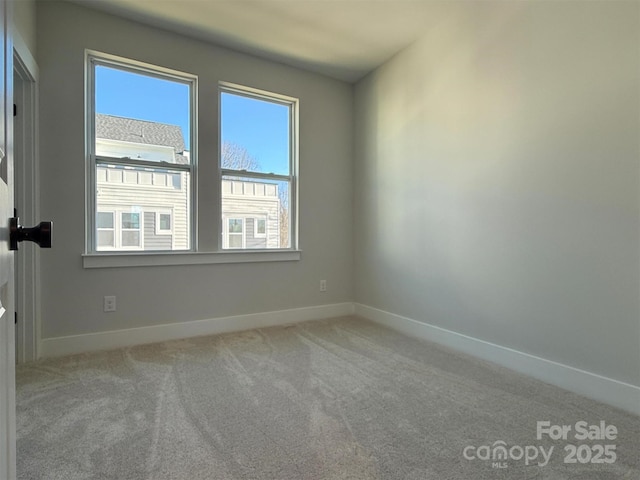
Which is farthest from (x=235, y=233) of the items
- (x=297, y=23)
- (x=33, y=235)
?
(x=33, y=235)

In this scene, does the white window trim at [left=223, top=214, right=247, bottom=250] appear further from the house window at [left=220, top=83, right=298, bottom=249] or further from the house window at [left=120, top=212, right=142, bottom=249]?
the house window at [left=120, top=212, right=142, bottom=249]

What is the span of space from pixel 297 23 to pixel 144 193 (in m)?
1.89

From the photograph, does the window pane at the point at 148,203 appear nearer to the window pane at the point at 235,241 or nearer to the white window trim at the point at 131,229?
the white window trim at the point at 131,229

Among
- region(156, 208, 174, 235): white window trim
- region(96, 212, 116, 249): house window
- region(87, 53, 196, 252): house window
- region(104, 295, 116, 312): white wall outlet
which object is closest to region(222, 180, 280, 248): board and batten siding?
region(87, 53, 196, 252): house window

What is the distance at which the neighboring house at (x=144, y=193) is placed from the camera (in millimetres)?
2713

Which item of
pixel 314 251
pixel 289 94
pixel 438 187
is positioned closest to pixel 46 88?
pixel 289 94

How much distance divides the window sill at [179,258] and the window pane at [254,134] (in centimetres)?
84

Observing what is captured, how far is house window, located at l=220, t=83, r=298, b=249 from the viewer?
3.20 m

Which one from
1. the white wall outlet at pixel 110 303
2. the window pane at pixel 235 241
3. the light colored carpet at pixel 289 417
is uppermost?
the window pane at pixel 235 241

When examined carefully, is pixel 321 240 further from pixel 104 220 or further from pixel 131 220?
pixel 104 220

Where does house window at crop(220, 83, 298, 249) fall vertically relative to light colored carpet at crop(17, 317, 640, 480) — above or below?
above

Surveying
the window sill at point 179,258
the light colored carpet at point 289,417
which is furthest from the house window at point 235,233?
the light colored carpet at point 289,417

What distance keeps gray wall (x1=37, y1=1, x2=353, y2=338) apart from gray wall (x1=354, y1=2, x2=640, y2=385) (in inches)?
25.9

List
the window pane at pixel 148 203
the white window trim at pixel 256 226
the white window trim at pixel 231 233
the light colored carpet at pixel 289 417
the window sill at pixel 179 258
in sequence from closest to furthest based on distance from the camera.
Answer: the light colored carpet at pixel 289 417 → the window sill at pixel 179 258 → the window pane at pixel 148 203 → the white window trim at pixel 231 233 → the white window trim at pixel 256 226
